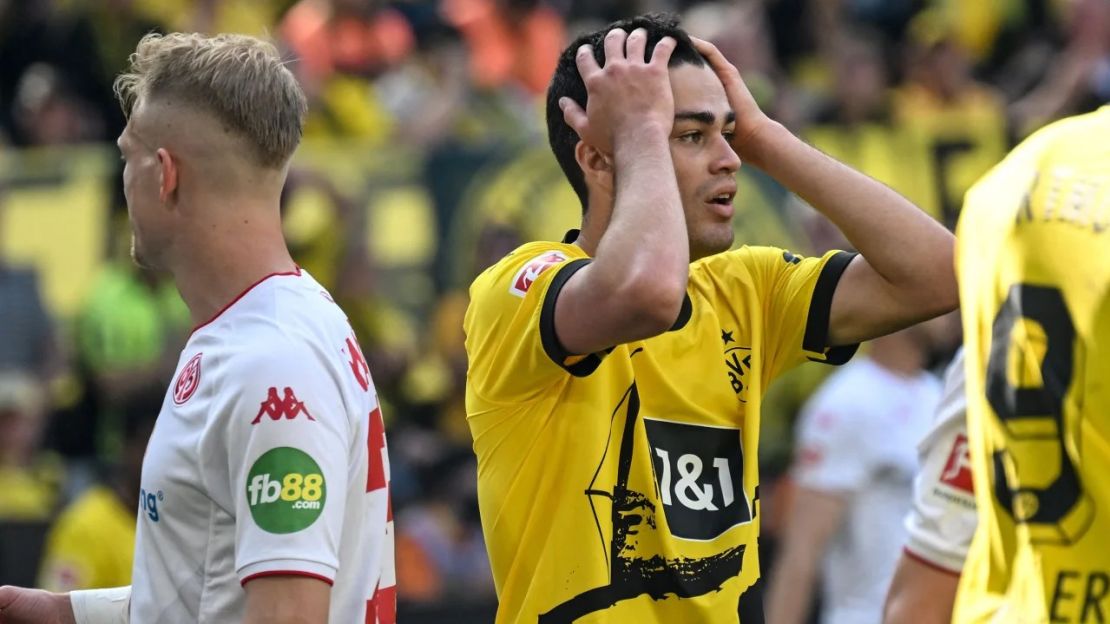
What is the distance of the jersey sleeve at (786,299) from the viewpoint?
444 centimetres

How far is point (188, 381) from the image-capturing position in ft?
12.1

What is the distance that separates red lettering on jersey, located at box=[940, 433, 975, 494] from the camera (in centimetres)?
537

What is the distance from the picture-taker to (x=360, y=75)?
497 inches

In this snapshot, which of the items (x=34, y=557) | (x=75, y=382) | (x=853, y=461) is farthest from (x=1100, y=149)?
(x=75, y=382)

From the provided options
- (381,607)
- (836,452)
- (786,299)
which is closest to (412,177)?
(836,452)

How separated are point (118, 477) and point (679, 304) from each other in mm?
4937

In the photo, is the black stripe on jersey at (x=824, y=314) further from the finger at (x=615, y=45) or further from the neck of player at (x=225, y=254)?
the neck of player at (x=225, y=254)

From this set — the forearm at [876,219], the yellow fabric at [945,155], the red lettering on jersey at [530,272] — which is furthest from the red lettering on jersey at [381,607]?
the yellow fabric at [945,155]

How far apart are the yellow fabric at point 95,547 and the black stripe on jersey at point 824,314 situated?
417 cm

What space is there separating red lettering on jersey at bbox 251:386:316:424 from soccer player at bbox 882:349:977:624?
8.10ft

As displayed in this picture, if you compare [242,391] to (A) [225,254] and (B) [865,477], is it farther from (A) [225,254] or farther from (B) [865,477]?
(B) [865,477]

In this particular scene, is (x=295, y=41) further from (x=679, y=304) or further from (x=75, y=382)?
(x=679, y=304)

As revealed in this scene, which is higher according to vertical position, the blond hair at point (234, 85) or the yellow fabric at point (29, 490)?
the blond hair at point (234, 85)

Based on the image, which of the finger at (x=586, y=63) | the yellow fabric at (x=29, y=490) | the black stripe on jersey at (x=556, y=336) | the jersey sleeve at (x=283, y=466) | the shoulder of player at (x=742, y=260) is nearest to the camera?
the jersey sleeve at (x=283, y=466)
